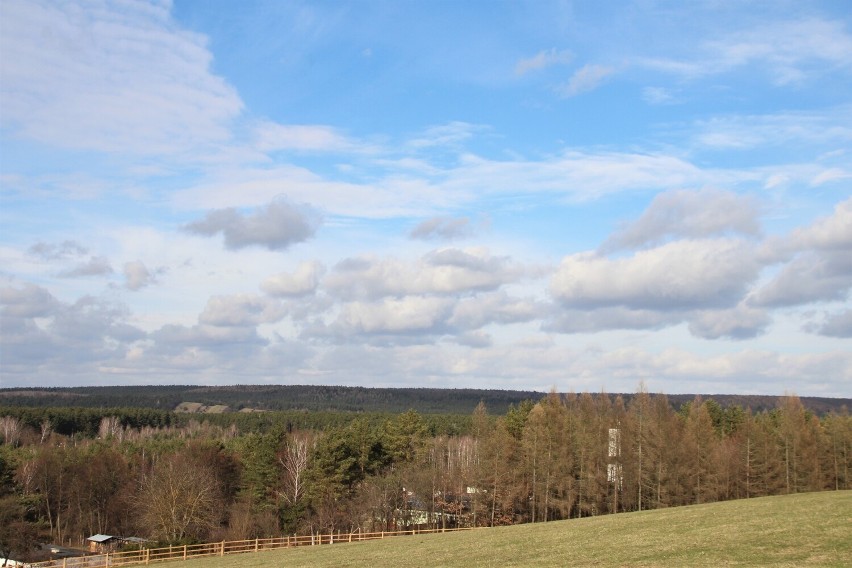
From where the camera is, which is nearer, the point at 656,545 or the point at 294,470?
the point at 656,545

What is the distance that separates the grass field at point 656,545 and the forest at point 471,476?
25670mm

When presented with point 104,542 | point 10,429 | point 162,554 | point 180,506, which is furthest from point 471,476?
point 10,429

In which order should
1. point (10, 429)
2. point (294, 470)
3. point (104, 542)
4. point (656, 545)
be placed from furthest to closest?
point (10, 429)
point (104, 542)
point (294, 470)
point (656, 545)

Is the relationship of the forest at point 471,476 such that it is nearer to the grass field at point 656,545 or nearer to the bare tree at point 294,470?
the bare tree at point 294,470

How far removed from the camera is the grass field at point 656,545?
83.4 ft

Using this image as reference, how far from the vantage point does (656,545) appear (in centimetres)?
3020

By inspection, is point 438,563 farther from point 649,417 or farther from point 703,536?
point 649,417

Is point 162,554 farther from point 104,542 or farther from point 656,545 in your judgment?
point 104,542

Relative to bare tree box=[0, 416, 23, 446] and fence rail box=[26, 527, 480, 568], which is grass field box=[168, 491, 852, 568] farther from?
bare tree box=[0, 416, 23, 446]

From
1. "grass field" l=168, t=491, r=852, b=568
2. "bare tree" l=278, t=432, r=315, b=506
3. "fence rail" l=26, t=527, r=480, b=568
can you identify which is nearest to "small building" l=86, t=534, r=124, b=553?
"bare tree" l=278, t=432, r=315, b=506

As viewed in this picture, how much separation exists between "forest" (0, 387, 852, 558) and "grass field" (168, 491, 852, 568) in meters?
25.7

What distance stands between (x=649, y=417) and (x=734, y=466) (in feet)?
49.1

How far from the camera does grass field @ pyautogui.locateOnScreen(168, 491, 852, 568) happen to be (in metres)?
25.4

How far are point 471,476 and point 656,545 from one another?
146 ft
